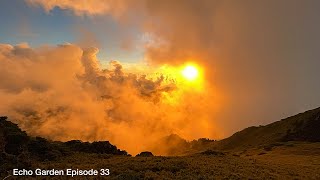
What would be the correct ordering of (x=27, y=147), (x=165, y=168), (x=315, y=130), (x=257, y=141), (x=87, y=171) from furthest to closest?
1. (x=257, y=141)
2. (x=315, y=130)
3. (x=27, y=147)
4. (x=165, y=168)
5. (x=87, y=171)

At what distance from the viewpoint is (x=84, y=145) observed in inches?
3556

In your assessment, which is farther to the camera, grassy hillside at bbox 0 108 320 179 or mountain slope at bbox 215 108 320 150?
mountain slope at bbox 215 108 320 150

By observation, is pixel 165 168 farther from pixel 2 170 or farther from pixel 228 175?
pixel 2 170

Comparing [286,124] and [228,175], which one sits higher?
[286,124]

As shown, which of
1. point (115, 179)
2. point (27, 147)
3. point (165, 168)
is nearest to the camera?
point (115, 179)

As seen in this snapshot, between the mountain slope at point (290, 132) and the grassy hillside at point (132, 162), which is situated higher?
the mountain slope at point (290, 132)

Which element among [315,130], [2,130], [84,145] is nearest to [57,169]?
[2,130]

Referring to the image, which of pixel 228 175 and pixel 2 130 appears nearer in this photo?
pixel 228 175

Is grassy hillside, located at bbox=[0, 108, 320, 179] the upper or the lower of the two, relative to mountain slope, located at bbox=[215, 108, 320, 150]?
lower

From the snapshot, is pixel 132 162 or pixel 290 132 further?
pixel 290 132

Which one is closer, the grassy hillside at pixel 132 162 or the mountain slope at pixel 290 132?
the grassy hillside at pixel 132 162

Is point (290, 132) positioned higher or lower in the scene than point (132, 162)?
higher

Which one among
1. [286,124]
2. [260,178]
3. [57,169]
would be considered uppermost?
[286,124]

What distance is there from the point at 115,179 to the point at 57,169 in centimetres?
1173
